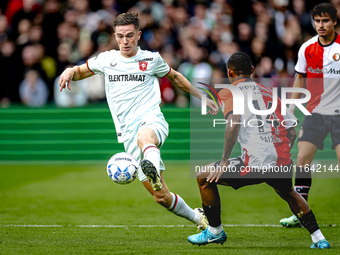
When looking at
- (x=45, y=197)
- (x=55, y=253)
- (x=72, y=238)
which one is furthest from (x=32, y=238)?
(x=45, y=197)

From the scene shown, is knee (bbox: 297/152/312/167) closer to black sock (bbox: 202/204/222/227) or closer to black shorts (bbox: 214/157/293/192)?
black shorts (bbox: 214/157/293/192)

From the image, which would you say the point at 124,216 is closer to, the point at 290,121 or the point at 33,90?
the point at 290,121

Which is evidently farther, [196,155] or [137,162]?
[196,155]

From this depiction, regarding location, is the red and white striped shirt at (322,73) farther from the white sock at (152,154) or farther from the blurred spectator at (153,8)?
the blurred spectator at (153,8)

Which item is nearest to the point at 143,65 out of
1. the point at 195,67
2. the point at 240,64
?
the point at 240,64

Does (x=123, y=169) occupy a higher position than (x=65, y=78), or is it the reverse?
(x=65, y=78)

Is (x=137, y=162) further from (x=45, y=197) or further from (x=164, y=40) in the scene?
(x=164, y=40)

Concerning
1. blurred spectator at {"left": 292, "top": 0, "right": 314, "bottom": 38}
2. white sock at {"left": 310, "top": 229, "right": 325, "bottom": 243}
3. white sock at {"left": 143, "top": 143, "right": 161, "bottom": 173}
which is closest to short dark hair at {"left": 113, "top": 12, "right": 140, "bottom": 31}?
white sock at {"left": 143, "top": 143, "right": 161, "bottom": 173}

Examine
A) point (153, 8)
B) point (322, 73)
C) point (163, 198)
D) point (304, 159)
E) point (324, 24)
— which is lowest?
point (163, 198)

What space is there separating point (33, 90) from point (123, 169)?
8966 millimetres

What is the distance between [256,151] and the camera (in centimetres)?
543

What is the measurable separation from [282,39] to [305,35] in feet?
2.59

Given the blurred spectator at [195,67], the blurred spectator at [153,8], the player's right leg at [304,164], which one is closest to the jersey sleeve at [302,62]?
the player's right leg at [304,164]

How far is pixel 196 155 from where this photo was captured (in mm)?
13742
